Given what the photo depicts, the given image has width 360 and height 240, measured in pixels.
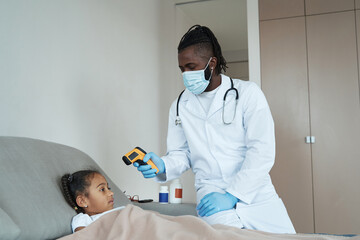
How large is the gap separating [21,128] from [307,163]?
239 cm

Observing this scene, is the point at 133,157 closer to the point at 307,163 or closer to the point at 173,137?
the point at 173,137

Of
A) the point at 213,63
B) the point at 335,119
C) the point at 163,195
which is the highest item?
the point at 213,63

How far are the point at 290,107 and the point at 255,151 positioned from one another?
1.96 meters

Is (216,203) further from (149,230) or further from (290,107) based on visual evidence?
(290,107)

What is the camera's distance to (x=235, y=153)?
1787mm

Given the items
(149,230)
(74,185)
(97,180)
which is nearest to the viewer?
(149,230)

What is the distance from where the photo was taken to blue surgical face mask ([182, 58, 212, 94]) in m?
1.82

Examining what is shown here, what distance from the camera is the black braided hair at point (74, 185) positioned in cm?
164

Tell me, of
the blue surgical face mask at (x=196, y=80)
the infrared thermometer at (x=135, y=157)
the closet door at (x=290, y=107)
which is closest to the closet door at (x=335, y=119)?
the closet door at (x=290, y=107)

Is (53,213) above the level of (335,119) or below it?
below

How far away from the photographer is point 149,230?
1079mm

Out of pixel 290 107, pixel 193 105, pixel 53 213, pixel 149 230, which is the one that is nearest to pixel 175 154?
pixel 193 105

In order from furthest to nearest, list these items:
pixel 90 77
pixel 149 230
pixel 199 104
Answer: pixel 90 77
pixel 199 104
pixel 149 230

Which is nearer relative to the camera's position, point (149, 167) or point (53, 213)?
point (53, 213)
